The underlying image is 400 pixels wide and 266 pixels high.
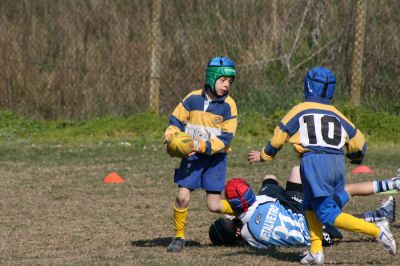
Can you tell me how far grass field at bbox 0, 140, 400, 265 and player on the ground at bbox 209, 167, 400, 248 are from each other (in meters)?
0.13

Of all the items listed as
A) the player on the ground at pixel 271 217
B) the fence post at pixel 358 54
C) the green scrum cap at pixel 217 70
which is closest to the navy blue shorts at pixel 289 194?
the player on the ground at pixel 271 217

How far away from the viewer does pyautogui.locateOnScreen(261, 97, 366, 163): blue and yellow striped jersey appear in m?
7.17

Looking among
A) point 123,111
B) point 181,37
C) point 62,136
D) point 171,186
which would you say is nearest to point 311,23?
point 181,37

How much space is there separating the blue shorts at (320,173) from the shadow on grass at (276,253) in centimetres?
62

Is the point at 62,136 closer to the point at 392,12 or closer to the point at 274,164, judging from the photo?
the point at 274,164

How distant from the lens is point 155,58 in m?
17.5

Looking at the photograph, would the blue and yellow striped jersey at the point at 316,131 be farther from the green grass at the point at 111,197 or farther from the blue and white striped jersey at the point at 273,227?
the green grass at the point at 111,197

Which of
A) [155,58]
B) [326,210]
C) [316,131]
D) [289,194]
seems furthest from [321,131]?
[155,58]

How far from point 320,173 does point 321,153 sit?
0.51ft

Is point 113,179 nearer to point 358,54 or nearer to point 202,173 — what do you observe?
point 202,173

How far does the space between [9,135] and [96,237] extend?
27.4 ft

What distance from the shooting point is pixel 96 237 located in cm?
870

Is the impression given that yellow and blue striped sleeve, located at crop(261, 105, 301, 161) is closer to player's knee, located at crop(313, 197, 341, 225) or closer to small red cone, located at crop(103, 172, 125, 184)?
player's knee, located at crop(313, 197, 341, 225)

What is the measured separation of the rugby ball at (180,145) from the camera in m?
7.89
